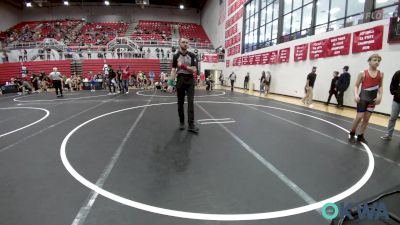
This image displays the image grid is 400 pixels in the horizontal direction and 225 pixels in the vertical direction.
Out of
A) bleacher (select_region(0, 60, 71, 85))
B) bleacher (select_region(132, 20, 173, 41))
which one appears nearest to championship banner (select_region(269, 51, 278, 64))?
bleacher (select_region(132, 20, 173, 41))

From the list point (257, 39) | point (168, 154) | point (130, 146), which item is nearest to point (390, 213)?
point (168, 154)

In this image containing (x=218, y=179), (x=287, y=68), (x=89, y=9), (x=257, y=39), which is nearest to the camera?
(x=218, y=179)

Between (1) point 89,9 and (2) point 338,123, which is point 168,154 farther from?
(1) point 89,9

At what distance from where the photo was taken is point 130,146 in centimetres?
450

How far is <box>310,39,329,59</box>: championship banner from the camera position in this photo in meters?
12.0

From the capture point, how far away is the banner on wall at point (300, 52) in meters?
13.6

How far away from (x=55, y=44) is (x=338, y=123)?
32.2m

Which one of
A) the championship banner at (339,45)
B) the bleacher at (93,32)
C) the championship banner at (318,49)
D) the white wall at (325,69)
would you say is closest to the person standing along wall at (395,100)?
the white wall at (325,69)

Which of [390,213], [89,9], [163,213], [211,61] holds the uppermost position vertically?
[89,9]

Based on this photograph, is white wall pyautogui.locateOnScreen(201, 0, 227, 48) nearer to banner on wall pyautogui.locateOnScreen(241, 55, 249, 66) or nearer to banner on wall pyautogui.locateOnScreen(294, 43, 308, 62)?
banner on wall pyautogui.locateOnScreen(241, 55, 249, 66)

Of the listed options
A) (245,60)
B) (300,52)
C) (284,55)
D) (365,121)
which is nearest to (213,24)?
(245,60)

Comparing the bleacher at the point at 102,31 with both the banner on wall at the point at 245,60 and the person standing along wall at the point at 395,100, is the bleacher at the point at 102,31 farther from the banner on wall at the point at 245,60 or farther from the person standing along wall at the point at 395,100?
the person standing along wall at the point at 395,100

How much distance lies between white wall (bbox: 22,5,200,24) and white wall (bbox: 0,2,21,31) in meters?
1.19

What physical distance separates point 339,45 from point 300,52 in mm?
3102
